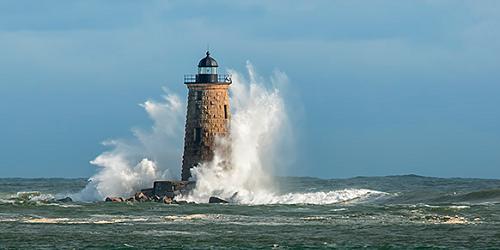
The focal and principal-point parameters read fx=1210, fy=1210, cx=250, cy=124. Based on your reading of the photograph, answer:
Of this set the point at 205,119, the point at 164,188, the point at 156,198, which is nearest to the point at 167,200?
the point at 156,198

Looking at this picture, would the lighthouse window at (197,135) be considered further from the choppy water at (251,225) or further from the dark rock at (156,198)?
the choppy water at (251,225)

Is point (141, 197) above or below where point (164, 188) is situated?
below

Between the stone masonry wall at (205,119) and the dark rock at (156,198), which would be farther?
the stone masonry wall at (205,119)

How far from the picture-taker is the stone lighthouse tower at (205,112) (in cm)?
4494

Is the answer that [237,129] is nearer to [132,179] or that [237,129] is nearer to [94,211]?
[132,179]

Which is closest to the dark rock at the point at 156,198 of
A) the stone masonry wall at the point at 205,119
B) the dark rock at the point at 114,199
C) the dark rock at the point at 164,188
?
the dark rock at the point at 164,188

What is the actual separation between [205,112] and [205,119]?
0.26 metres

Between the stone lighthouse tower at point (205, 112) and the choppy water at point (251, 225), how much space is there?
3.83 meters

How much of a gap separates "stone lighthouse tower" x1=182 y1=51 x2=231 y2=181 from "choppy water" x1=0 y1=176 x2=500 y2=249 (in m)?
3.83

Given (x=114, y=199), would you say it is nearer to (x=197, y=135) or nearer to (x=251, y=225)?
→ (x=197, y=135)

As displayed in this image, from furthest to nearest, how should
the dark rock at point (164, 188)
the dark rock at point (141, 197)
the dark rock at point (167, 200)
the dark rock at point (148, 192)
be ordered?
the dark rock at point (148, 192)
the dark rock at point (164, 188)
the dark rock at point (141, 197)
the dark rock at point (167, 200)

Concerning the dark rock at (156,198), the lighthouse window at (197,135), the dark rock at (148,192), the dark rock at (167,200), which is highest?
the lighthouse window at (197,135)

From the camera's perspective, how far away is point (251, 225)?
31828 millimetres

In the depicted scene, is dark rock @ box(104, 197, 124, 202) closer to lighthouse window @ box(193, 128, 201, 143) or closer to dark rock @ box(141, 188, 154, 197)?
dark rock @ box(141, 188, 154, 197)
